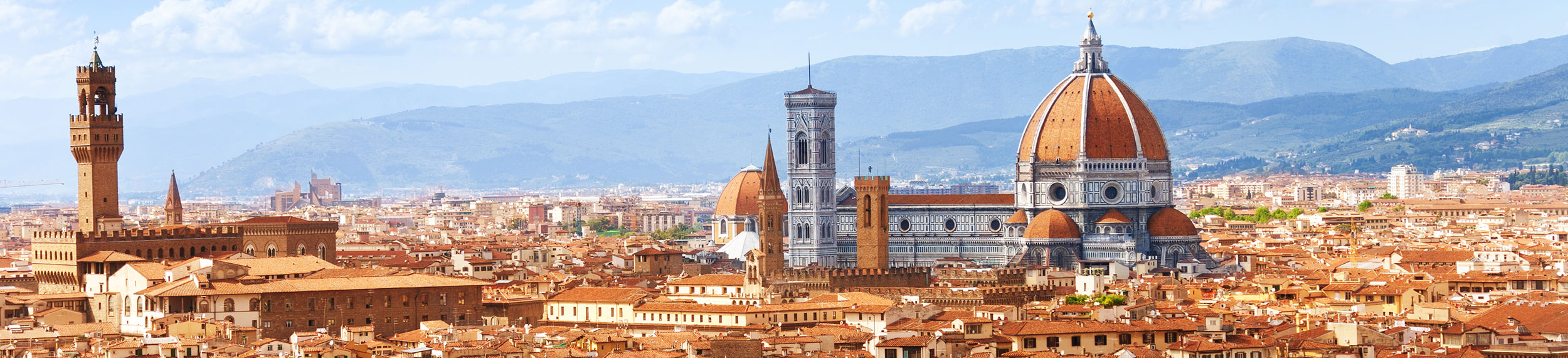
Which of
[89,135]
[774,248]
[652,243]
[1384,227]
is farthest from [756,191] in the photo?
[89,135]

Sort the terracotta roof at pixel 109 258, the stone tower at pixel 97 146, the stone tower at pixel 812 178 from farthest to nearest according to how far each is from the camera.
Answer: the stone tower at pixel 812 178
the stone tower at pixel 97 146
the terracotta roof at pixel 109 258

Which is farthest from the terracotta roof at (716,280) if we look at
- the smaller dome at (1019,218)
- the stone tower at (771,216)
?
the smaller dome at (1019,218)

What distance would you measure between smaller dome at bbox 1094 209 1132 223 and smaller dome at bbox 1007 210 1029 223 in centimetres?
310

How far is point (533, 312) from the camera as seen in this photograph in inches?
2771

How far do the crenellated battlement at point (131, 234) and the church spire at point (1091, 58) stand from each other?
4964cm

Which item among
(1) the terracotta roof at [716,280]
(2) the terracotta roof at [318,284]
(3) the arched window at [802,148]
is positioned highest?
(3) the arched window at [802,148]

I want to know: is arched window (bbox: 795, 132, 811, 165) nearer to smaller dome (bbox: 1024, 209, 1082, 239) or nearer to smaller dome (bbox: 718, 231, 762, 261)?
smaller dome (bbox: 718, 231, 762, 261)

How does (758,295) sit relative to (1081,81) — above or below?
below

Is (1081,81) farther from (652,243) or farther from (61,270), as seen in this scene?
(61,270)

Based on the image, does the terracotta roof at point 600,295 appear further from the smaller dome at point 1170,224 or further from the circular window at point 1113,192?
the circular window at point 1113,192

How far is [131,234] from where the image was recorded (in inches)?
3179

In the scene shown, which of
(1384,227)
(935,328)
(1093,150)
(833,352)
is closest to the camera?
(833,352)

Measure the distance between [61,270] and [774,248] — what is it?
106 feet

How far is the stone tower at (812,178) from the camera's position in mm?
119438
